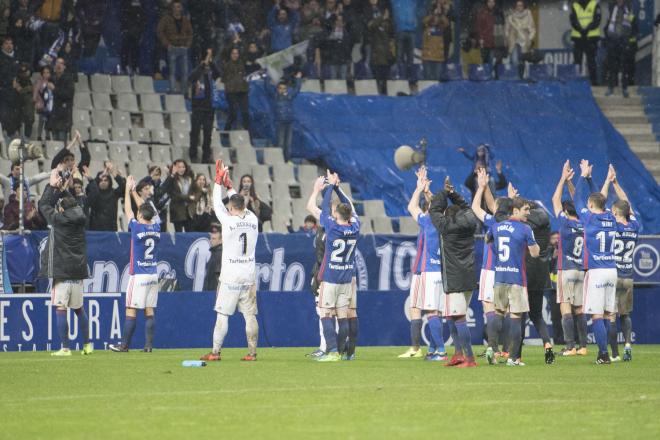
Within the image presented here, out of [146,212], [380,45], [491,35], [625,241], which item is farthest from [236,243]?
[491,35]

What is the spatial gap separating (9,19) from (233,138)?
582cm

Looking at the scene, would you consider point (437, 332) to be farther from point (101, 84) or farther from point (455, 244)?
point (101, 84)

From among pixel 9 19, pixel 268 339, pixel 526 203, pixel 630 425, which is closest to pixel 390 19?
pixel 9 19

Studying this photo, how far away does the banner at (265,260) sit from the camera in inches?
964

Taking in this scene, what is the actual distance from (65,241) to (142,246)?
1.41 m

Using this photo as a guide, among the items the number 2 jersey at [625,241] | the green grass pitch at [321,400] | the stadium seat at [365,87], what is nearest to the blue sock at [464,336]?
the green grass pitch at [321,400]

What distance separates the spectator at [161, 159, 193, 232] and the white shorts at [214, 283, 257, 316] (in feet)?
26.1

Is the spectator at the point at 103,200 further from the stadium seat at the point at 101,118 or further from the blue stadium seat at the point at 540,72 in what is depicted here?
the blue stadium seat at the point at 540,72

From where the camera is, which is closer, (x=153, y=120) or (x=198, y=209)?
(x=198, y=209)

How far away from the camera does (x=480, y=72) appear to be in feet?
121

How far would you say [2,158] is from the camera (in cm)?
2841

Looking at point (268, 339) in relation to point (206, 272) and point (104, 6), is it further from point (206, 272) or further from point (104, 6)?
point (104, 6)

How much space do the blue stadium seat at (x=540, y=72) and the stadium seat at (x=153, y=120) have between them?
1066 cm

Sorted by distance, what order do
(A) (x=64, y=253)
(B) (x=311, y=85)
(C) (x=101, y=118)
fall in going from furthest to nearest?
(B) (x=311, y=85), (C) (x=101, y=118), (A) (x=64, y=253)
